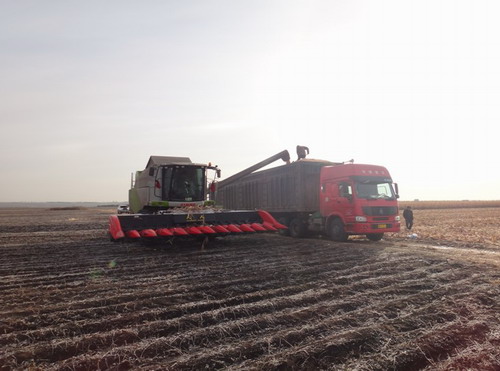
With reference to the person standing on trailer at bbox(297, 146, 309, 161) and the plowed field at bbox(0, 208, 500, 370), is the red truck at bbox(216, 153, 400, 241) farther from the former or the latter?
the plowed field at bbox(0, 208, 500, 370)

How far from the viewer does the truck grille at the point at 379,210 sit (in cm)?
1295

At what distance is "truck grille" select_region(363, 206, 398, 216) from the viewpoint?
1295 cm

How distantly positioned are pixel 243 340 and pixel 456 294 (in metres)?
3.87

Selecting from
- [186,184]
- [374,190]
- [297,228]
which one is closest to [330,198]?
[374,190]

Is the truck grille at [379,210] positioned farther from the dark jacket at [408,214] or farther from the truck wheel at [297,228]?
the dark jacket at [408,214]

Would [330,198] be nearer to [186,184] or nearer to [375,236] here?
[375,236]

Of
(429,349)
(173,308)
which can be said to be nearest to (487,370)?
(429,349)

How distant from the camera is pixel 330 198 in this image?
550 inches

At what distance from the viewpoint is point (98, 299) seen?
485 centimetres

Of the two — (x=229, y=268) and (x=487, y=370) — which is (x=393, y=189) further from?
(x=487, y=370)

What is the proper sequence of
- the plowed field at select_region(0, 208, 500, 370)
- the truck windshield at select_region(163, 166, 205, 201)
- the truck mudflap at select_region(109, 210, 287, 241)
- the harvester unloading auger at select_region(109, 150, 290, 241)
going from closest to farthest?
the plowed field at select_region(0, 208, 500, 370), the truck mudflap at select_region(109, 210, 287, 241), the harvester unloading auger at select_region(109, 150, 290, 241), the truck windshield at select_region(163, 166, 205, 201)

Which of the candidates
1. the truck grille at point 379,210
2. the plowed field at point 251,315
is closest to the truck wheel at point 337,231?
the truck grille at point 379,210

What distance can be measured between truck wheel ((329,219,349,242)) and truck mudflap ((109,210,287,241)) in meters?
3.35

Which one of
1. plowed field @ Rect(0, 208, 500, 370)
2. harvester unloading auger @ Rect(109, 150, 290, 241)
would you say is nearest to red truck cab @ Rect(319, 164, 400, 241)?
harvester unloading auger @ Rect(109, 150, 290, 241)
